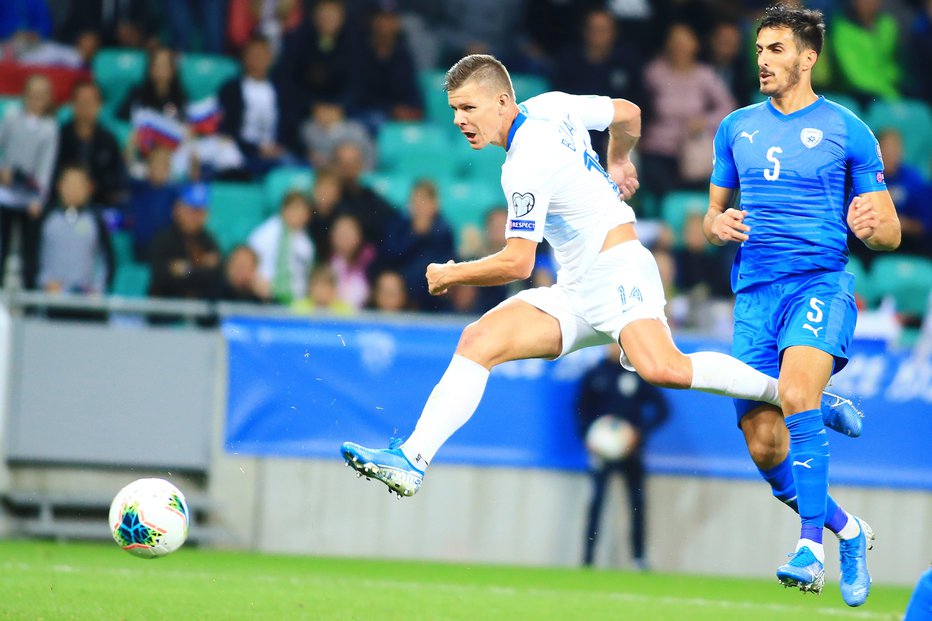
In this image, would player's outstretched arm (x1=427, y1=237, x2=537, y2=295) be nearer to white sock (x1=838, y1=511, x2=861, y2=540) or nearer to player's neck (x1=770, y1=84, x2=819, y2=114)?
player's neck (x1=770, y1=84, x2=819, y2=114)

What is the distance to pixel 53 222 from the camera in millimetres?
11805

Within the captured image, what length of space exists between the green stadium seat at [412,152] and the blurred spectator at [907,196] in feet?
12.8

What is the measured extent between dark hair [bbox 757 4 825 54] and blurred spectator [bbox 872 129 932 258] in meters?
6.78

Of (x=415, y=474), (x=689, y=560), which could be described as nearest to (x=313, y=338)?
(x=689, y=560)

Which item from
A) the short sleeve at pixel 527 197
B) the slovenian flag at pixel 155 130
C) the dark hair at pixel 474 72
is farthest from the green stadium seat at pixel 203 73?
the short sleeve at pixel 527 197

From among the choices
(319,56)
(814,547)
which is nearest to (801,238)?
(814,547)

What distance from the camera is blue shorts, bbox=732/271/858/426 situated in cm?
704

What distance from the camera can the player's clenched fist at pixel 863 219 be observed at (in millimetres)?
6897

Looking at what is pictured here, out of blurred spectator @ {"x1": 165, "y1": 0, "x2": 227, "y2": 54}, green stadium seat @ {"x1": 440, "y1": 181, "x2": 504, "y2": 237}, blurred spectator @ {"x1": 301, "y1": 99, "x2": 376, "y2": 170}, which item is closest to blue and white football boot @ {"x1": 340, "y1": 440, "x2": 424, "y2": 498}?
green stadium seat @ {"x1": 440, "y1": 181, "x2": 504, "y2": 237}

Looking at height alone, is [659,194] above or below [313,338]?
above

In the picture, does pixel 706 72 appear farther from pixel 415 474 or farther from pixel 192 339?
pixel 415 474

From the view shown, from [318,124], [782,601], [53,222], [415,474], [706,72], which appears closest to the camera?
[415,474]

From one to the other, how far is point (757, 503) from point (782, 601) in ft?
7.10

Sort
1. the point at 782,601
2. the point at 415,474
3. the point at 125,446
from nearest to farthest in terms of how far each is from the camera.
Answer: the point at 415,474, the point at 782,601, the point at 125,446
